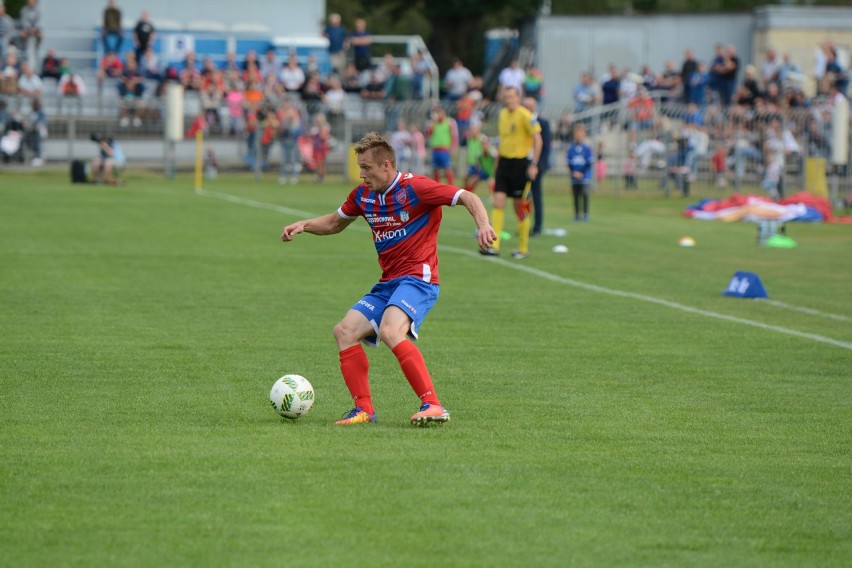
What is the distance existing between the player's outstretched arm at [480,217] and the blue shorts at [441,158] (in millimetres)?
22979

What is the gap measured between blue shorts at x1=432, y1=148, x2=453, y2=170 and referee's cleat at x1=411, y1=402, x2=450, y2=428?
23.2 meters

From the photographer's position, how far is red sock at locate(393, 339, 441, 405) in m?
7.25

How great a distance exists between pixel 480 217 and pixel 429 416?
45.4 inches

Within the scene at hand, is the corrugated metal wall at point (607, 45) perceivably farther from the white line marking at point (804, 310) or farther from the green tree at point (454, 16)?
the white line marking at point (804, 310)

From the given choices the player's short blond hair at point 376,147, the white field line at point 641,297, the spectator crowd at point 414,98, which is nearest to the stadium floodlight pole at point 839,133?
the spectator crowd at point 414,98

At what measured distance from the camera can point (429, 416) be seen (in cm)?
721

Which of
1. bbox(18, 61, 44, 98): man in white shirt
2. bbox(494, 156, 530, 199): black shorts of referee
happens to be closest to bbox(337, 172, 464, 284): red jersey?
bbox(494, 156, 530, 199): black shorts of referee

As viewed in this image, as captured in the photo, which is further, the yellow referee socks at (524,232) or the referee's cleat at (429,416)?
the yellow referee socks at (524,232)

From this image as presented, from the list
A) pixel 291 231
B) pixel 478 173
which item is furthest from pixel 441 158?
pixel 291 231

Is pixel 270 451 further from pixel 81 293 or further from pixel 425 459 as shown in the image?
pixel 81 293

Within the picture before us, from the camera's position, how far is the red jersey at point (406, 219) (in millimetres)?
7387

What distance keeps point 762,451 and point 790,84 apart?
3187 cm

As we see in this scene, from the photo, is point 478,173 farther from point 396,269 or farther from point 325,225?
point 396,269

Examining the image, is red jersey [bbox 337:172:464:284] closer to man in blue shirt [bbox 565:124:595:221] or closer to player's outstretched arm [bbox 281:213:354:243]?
player's outstretched arm [bbox 281:213:354:243]
